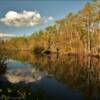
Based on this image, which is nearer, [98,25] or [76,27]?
[98,25]

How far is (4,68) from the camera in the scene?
2667cm

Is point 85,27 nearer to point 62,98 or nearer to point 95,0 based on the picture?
point 95,0

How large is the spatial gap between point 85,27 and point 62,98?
55865 mm

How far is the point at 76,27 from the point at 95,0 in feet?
52.7

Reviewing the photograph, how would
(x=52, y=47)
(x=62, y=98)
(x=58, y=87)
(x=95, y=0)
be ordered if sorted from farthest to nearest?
(x=52, y=47)
(x=95, y=0)
(x=58, y=87)
(x=62, y=98)

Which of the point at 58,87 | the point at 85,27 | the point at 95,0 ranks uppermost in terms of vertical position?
the point at 95,0

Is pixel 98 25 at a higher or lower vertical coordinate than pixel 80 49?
higher

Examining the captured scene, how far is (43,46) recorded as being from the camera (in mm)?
99250

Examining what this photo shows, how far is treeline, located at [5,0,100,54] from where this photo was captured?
6394 centimetres

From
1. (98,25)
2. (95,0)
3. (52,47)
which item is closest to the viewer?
(95,0)

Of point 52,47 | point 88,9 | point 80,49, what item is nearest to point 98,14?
point 88,9

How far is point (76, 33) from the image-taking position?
78125 millimetres

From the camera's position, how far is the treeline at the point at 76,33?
63938 millimetres

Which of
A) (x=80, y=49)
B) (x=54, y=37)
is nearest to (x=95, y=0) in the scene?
(x=80, y=49)
